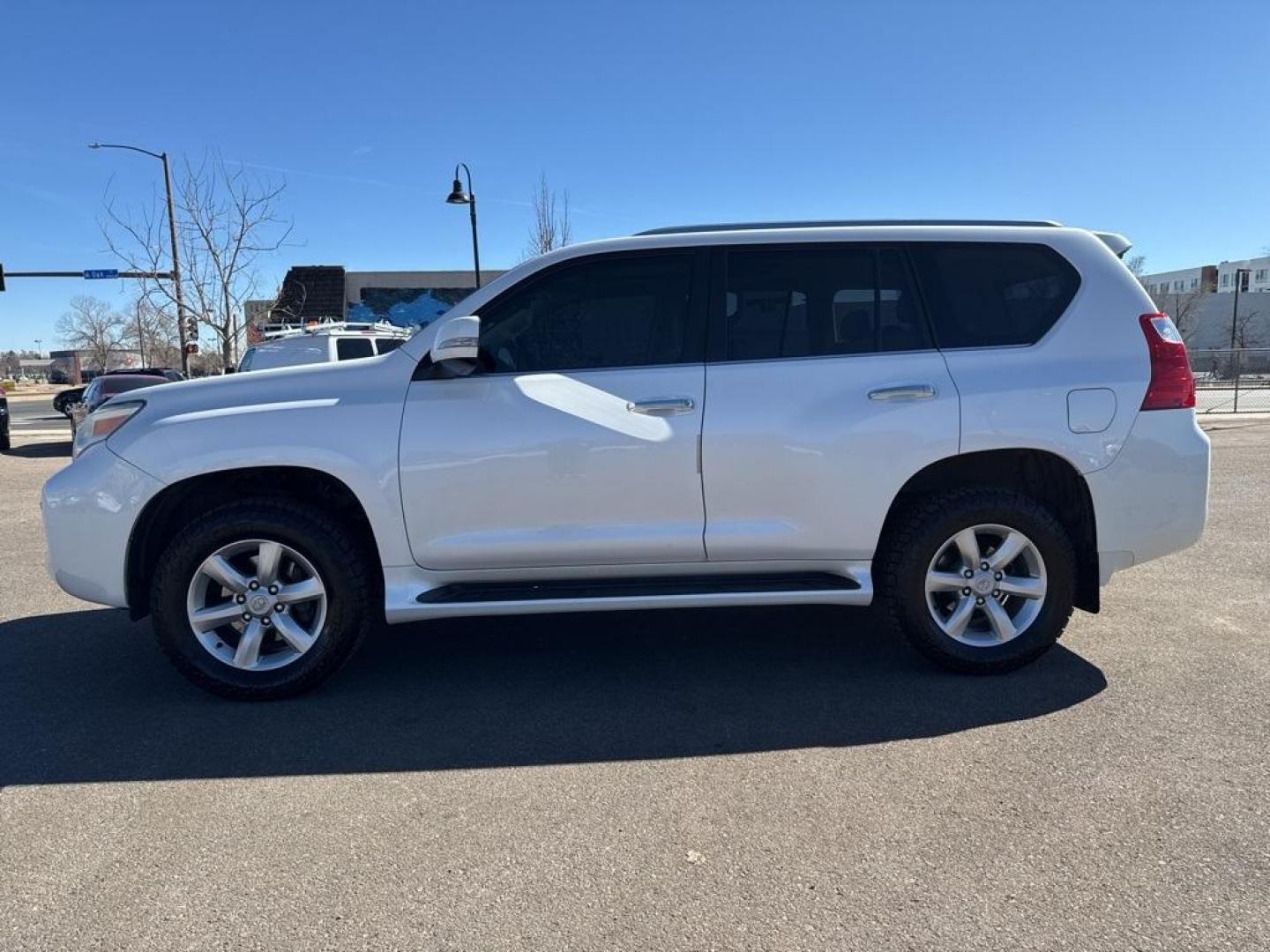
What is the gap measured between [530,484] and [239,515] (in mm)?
1257

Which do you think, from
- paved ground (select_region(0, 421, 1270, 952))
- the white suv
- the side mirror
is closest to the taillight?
the white suv

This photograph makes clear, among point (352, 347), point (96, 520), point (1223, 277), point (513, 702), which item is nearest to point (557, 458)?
point (513, 702)

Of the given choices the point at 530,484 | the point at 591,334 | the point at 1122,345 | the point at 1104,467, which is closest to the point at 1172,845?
the point at 1104,467

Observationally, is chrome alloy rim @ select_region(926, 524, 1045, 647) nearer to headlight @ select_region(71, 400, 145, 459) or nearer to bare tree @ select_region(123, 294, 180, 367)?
headlight @ select_region(71, 400, 145, 459)

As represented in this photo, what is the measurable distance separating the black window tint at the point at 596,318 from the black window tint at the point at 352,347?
8114 millimetres

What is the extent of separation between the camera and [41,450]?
56.5 ft

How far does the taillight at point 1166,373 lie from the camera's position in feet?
12.7

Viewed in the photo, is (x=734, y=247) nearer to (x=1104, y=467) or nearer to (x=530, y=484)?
(x=530, y=484)

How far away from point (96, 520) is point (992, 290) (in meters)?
4.12

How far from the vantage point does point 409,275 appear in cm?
3341

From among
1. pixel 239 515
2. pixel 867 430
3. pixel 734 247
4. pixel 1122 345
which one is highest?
pixel 734 247

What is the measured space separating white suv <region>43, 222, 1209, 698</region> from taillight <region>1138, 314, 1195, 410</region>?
11mm

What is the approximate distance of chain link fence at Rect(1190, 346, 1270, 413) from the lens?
76.3 ft

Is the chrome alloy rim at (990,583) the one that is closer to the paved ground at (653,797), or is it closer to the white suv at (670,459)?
the white suv at (670,459)
